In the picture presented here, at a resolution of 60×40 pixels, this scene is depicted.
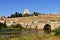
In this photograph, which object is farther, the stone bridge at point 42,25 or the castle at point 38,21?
the castle at point 38,21

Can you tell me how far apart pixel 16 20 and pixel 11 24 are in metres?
2.03

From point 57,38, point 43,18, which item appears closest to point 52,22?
point 43,18

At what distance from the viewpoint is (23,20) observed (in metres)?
60.3

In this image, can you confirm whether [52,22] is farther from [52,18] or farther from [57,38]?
[57,38]

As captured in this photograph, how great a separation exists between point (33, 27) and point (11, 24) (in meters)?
5.25

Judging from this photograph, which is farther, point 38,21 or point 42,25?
point 38,21

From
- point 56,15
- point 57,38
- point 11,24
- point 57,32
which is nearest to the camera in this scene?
point 57,38

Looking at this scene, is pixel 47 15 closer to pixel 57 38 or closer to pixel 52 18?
pixel 52 18

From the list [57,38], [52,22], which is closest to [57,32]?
[57,38]

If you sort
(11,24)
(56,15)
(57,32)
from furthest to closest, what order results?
(56,15) → (11,24) → (57,32)

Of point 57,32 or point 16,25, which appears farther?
point 16,25

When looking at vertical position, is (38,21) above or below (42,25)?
above

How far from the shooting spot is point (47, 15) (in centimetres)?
6322

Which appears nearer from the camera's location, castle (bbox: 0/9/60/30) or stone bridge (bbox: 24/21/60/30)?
stone bridge (bbox: 24/21/60/30)
